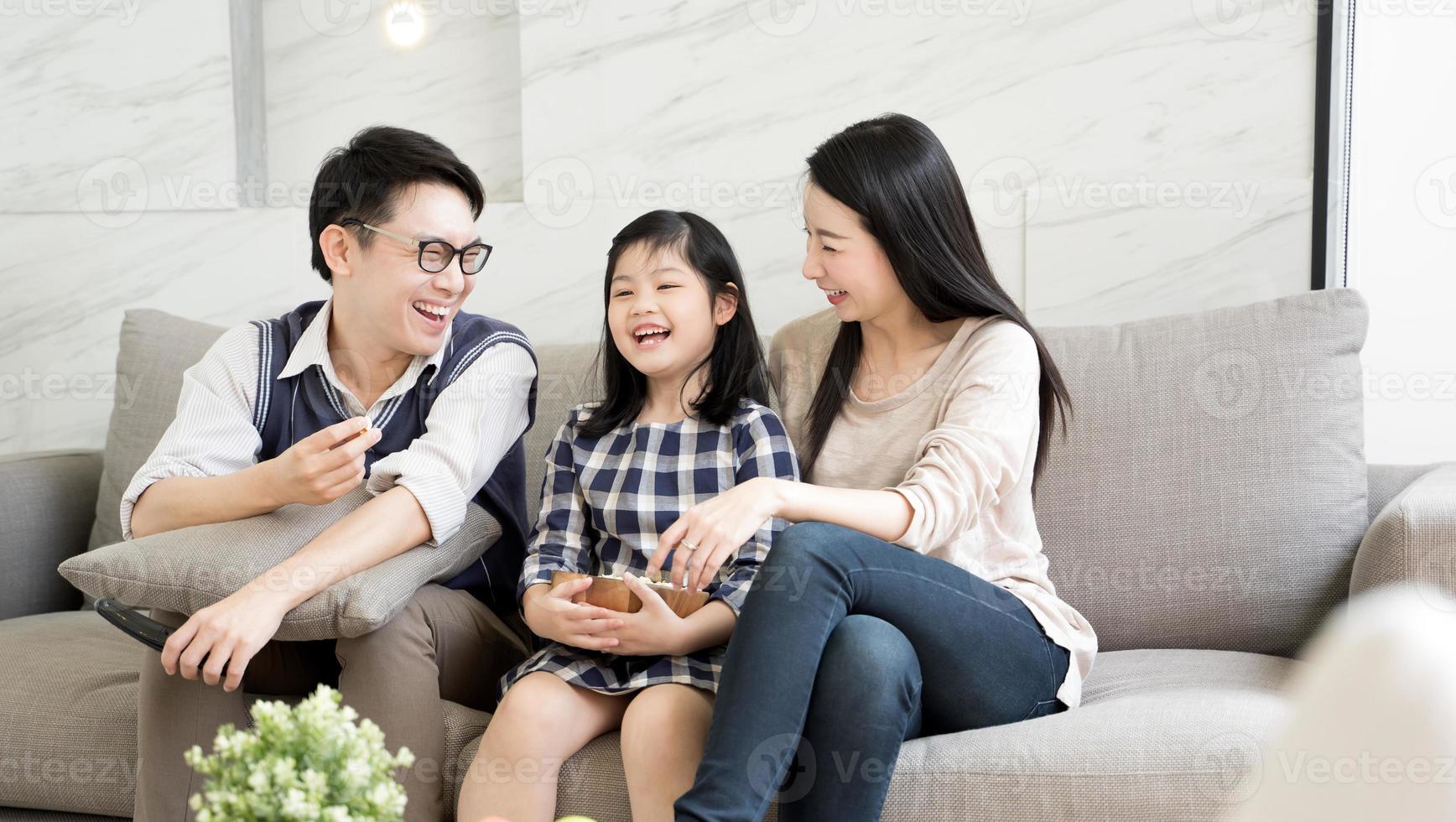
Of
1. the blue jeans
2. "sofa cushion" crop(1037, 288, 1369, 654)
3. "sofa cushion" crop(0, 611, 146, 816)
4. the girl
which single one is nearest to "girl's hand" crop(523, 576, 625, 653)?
the girl

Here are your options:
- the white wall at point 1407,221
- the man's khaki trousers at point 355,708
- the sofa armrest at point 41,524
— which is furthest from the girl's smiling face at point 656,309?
the white wall at point 1407,221

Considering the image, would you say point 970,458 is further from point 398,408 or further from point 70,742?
point 70,742

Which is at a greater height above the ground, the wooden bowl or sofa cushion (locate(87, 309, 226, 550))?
sofa cushion (locate(87, 309, 226, 550))

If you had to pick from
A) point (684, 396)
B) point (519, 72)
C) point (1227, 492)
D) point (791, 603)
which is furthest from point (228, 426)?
point (1227, 492)

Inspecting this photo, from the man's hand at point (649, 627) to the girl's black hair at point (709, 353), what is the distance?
34cm

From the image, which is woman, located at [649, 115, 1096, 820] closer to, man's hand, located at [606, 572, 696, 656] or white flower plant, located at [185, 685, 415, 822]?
man's hand, located at [606, 572, 696, 656]

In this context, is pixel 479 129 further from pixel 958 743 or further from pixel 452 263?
pixel 958 743

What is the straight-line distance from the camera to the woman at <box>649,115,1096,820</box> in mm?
1271

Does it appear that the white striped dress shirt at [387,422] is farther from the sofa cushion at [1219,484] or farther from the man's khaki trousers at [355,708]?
the sofa cushion at [1219,484]

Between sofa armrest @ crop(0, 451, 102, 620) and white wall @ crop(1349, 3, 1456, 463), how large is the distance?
7.58 feet

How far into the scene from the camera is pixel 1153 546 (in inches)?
71.0

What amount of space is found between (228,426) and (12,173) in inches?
57.7

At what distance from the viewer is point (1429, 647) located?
0.70 m

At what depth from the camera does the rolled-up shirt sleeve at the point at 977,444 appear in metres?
1.49
